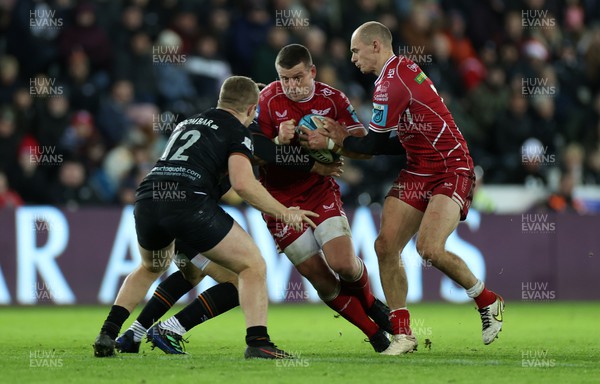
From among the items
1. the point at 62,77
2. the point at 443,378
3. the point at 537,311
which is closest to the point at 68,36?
the point at 62,77

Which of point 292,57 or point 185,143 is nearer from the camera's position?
point 185,143

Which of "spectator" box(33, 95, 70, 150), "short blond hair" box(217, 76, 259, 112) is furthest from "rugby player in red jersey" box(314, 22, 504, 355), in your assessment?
"spectator" box(33, 95, 70, 150)

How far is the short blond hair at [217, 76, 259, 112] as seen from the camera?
9.12 m

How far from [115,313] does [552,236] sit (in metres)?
8.89

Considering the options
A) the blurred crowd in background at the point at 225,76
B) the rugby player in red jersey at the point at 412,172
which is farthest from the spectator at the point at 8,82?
the rugby player in red jersey at the point at 412,172

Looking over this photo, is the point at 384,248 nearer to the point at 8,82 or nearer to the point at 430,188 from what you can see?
the point at 430,188

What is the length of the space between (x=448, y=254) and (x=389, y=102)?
4.54 feet

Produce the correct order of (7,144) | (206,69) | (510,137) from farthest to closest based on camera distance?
1. (510,137)
2. (206,69)
3. (7,144)

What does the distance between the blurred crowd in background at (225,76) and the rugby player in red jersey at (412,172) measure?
710cm

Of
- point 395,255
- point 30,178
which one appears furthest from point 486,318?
point 30,178

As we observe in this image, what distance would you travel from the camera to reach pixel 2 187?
52.5ft

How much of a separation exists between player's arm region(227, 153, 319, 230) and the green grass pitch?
111cm

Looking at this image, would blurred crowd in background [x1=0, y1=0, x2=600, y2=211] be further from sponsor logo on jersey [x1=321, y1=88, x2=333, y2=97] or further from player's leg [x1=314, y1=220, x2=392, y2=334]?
player's leg [x1=314, y1=220, x2=392, y2=334]

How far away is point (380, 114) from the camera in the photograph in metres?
9.76
